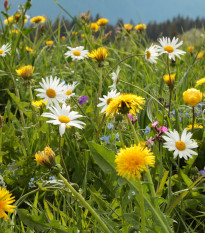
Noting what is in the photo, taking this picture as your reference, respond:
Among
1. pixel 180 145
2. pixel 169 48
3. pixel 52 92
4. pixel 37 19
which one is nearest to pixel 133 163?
pixel 180 145

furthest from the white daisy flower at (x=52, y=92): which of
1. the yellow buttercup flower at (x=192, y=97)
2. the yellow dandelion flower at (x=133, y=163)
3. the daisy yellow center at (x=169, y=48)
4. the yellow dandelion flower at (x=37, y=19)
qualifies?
the yellow dandelion flower at (x=37, y=19)

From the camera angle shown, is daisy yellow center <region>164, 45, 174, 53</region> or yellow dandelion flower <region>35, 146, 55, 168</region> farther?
daisy yellow center <region>164, 45, 174, 53</region>

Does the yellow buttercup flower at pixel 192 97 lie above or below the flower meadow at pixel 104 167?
above

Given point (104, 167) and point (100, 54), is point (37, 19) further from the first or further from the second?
point (104, 167)

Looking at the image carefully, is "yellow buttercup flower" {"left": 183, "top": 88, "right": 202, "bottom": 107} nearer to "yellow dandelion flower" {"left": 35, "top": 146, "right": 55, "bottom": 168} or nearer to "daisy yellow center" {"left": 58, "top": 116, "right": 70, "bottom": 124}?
"daisy yellow center" {"left": 58, "top": 116, "right": 70, "bottom": 124}

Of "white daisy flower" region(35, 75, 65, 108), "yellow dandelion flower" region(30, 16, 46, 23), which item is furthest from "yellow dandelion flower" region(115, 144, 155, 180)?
"yellow dandelion flower" region(30, 16, 46, 23)

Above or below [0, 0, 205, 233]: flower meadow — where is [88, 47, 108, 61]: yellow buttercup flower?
above

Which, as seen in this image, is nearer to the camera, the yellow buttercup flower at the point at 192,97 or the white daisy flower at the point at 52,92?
the yellow buttercup flower at the point at 192,97

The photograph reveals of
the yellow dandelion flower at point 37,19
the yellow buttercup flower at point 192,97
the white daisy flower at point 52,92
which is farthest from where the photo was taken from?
the yellow dandelion flower at point 37,19

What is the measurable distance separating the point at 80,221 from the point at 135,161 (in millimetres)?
370

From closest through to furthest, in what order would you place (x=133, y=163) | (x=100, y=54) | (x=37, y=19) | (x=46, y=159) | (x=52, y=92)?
(x=133, y=163) → (x=46, y=159) → (x=52, y=92) → (x=100, y=54) → (x=37, y=19)

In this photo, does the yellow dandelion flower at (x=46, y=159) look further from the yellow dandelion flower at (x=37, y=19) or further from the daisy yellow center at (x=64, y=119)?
the yellow dandelion flower at (x=37, y=19)

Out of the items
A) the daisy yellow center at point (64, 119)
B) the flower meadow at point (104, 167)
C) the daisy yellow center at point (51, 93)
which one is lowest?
the flower meadow at point (104, 167)

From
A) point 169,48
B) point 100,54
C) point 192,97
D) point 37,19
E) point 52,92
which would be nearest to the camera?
point 192,97
